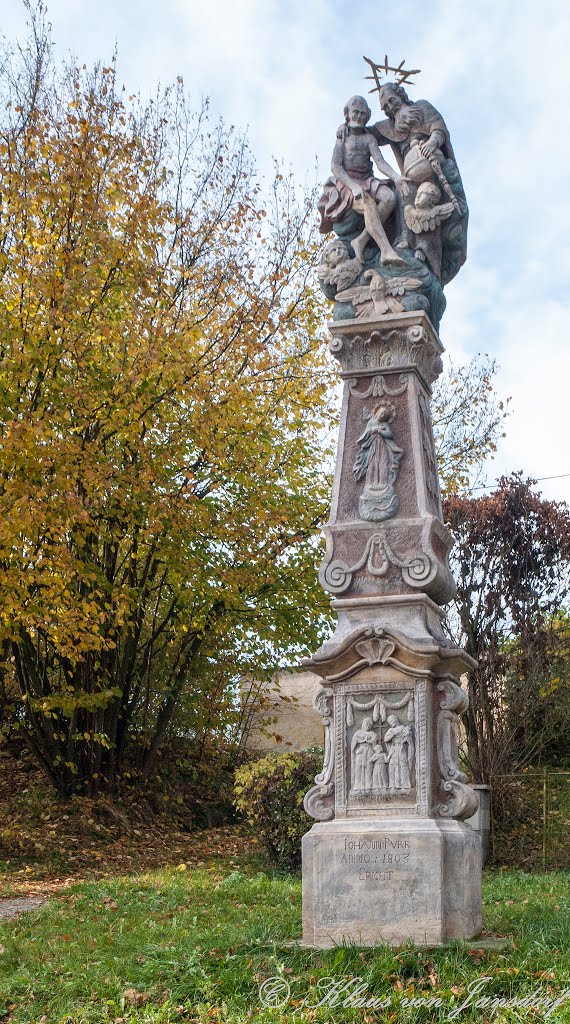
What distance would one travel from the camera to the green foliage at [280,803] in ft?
36.5

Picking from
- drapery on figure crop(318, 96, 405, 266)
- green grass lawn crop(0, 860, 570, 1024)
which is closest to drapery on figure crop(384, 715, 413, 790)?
green grass lawn crop(0, 860, 570, 1024)

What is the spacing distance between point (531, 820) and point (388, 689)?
7029 mm

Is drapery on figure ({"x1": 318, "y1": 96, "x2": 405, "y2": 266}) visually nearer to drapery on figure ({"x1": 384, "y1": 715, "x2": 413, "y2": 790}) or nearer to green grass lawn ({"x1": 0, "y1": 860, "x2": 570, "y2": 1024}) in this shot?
drapery on figure ({"x1": 384, "y1": 715, "x2": 413, "y2": 790})

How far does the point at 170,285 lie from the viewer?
1366 cm

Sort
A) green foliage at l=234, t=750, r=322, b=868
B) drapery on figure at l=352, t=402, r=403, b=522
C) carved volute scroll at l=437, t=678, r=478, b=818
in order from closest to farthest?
carved volute scroll at l=437, t=678, r=478, b=818 < drapery on figure at l=352, t=402, r=403, b=522 < green foliage at l=234, t=750, r=322, b=868

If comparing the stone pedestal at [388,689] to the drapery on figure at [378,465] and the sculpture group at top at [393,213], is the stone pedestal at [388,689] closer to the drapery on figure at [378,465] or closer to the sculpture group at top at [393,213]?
the drapery on figure at [378,465]

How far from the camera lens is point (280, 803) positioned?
1116 centimetres

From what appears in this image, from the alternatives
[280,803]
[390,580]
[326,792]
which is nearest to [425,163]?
[390,580]

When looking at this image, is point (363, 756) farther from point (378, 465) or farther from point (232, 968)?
point (378, 465)

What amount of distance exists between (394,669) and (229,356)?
7.44m

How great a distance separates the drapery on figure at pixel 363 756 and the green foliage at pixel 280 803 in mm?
4553

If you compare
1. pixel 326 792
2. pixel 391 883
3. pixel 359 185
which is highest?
pixel 359 185

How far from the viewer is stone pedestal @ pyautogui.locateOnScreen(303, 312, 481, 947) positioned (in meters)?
6.22

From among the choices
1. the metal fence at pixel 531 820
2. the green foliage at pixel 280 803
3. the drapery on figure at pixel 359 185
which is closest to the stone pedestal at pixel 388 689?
the drapery on figure at pixel 359 185
